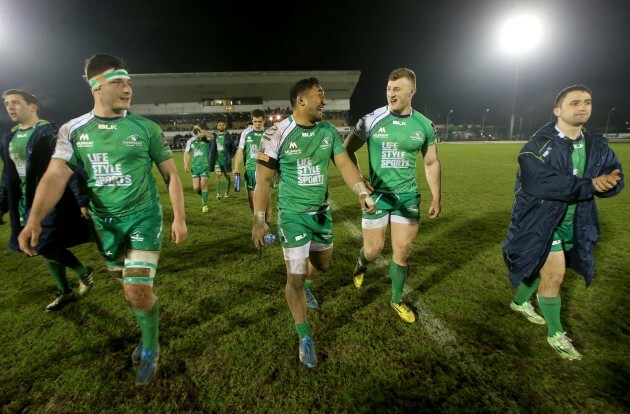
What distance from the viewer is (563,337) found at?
278cm

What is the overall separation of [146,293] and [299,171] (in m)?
1.63

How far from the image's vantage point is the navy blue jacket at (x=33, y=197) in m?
3.34

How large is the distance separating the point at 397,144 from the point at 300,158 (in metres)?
1.39

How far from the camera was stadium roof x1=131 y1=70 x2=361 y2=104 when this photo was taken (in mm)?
55062

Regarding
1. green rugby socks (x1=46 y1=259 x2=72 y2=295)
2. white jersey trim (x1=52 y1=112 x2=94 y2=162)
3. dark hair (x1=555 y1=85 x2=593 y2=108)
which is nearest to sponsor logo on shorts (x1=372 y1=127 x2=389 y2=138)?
dark hair (x1=555 y1=85 x2=593 y2=108)

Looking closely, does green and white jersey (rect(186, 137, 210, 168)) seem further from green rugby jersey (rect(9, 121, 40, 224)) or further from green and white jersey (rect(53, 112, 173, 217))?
green and white jersey (rect(53, 112, 173, 217))

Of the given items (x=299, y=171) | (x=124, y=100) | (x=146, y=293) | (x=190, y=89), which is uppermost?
(x=190, y=89)

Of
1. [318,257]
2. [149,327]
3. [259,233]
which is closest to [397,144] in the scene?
[318,257]

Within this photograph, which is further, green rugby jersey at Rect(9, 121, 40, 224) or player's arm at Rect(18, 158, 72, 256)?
green rugby jersey at Rect(9, 121, 40, 224)

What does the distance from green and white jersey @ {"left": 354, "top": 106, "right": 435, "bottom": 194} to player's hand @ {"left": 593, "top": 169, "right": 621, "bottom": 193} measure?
158 centimetres

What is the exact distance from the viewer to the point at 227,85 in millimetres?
58062

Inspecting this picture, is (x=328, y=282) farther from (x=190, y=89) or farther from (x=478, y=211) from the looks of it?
(x=190, y=89)

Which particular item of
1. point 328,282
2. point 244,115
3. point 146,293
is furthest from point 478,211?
point 244,115

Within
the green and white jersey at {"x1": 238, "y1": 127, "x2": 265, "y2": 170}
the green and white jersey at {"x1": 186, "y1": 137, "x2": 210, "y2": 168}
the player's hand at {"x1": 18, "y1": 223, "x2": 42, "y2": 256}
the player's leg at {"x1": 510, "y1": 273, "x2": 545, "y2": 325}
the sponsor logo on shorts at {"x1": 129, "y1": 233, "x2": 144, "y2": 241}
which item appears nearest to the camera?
the player's hand at {"x1": 18, "y1": 223, "x2": 42, "y2": 256}
